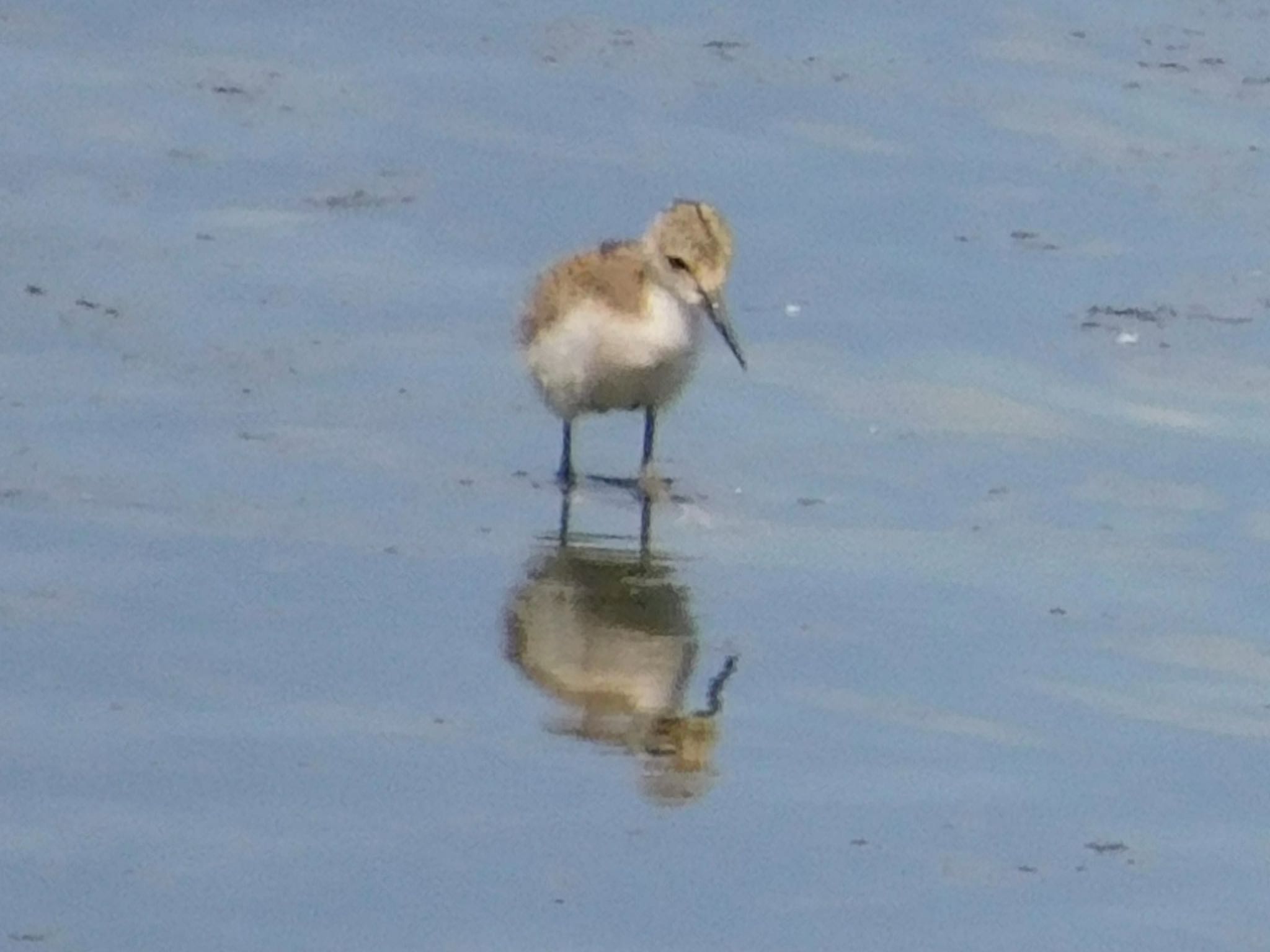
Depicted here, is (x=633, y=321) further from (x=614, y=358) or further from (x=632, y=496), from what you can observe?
Answer: (x=632, y=496)

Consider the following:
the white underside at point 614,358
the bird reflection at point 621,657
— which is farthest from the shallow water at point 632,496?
the white underside at point 614,358

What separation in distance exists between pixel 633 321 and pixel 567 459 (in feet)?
1.35

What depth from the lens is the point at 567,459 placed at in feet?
31.0

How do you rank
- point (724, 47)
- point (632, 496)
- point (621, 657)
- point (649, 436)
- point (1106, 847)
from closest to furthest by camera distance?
point (1106, 847), point (621, 657), point (632, 496), point (649, 436), point (724, 47)

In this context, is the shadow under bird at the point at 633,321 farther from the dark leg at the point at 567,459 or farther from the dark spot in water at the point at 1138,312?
the dark spot in water at the point at 1138,312

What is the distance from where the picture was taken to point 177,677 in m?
7.57

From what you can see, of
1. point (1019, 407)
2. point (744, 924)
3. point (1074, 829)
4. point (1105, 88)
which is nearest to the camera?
point (744, 924)

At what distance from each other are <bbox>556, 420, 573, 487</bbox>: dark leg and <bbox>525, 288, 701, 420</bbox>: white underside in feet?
0.13

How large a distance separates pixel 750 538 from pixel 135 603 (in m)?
1.60

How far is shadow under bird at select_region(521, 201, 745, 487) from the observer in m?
9.46

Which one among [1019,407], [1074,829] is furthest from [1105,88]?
[1074,829]

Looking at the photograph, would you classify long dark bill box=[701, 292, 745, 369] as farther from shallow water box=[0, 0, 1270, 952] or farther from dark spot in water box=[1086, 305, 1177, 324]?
dark spot in water box=[1086, 305, 1177, 324]

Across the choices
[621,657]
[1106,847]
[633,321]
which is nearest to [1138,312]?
[633,321]

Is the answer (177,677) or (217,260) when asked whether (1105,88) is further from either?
(177,677)
